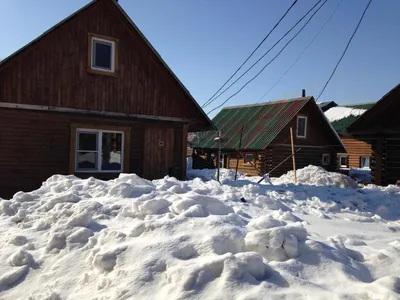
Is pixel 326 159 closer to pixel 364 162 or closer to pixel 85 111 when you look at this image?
pixel 364 162

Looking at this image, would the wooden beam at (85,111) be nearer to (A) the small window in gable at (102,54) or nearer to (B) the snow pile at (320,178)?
(A) the small window in gable at (102,54)

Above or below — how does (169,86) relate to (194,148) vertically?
above

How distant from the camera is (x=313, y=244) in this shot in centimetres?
415

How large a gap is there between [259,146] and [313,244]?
1885 centimetres

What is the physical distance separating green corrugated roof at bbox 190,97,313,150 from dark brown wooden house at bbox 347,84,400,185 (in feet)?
25.2

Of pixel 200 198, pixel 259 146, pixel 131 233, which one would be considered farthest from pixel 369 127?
pixel 131 233

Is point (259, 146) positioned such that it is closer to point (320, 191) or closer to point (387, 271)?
point (320, 191)

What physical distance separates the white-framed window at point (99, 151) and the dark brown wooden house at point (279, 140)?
10.5 metres

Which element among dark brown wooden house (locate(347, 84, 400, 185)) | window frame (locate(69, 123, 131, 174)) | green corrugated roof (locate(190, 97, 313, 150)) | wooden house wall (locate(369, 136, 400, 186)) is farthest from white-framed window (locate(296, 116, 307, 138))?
window frame (locate(69, 123, 131, 174))

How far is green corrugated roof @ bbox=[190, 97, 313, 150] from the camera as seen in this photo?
77.5ft

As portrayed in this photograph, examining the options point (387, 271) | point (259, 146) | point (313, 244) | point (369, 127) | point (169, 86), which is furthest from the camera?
point (259, 146)

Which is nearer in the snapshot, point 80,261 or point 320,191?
point 80,261

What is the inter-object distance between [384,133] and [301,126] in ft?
31.8

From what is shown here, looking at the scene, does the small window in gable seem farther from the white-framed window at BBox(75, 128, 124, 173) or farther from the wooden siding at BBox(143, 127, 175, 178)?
the wooden siding at BBox(143, 127, 175, 178)
